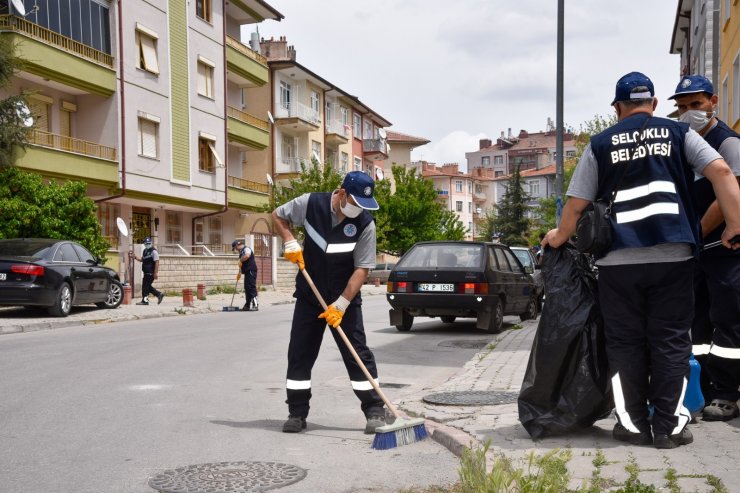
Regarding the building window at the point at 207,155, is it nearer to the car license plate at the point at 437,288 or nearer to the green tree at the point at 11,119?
the green tree at the point at 11,119

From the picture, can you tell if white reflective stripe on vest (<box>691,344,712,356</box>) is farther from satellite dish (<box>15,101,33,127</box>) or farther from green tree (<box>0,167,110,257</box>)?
satellite dish (<box>15,101,33,127</box>)

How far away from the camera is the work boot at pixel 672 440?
4.93m

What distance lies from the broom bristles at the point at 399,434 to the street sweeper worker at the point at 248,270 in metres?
15.7

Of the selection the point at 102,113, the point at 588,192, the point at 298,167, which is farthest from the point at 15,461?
the point at 298,167

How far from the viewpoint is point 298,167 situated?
51719mm

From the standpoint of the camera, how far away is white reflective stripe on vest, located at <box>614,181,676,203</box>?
5062 mm

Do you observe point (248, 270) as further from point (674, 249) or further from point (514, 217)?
point (514, 217)

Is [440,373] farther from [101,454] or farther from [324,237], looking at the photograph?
[101,454]

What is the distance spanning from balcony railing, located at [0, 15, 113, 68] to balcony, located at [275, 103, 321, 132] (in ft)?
67.0

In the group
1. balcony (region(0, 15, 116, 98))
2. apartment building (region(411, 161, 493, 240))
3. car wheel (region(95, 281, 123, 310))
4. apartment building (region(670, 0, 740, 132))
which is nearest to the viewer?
car wheel (region(95, 281, 123, 310))

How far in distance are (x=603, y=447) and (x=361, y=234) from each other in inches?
91.0

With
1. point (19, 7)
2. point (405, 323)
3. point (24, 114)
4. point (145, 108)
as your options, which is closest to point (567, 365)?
point (405, 323)

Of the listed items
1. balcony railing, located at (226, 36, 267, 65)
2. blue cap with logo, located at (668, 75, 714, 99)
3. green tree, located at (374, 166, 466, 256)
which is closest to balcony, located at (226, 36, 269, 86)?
balcony railing, located at (226, 36, 267, 65)

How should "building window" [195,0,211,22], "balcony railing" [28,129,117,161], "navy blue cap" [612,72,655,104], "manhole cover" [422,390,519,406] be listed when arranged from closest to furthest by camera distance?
"navy blue cap" [612,72,655,104] < "manhole cover" [422,390,519,406] < "balcony railing" [28,129,117,161] < "building window" [195,0,211,22]
